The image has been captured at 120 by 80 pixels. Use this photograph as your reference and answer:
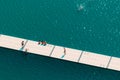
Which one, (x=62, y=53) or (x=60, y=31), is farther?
(x=60, y=31)

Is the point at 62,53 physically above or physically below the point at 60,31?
below

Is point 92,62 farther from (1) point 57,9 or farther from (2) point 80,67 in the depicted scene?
(1) point 57,9

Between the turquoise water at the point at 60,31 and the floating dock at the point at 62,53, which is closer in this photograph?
the floating dock at the point at 62,53

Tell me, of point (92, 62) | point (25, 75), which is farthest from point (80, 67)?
point (25, 75)

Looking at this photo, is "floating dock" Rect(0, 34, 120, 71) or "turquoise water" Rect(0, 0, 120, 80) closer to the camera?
"floating dock" Rect(0, 34, 120, 71)
